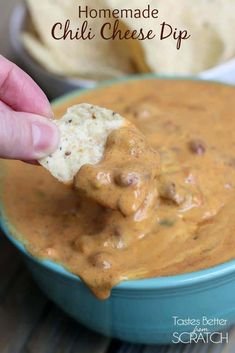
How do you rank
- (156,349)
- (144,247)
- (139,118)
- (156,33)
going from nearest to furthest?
(144,247) → (156,349) → (139,118) → (156,33)

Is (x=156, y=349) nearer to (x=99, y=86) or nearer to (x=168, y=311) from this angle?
(x=168, y=311)

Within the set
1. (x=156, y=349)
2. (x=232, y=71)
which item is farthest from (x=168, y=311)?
(x=232, y=71)

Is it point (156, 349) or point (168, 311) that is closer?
point (168, 311)

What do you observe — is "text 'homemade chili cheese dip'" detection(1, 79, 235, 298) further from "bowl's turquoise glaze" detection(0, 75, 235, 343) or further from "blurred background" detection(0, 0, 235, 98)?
"blurred background" detection(0, 0, 235, 98)

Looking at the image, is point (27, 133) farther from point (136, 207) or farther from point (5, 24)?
point (5, 24)

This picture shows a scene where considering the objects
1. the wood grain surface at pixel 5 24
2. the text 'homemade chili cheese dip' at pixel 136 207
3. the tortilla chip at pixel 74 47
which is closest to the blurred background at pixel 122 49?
the tortilla chip at pixel 74 47
